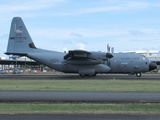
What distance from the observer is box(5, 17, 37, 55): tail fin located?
38006mm

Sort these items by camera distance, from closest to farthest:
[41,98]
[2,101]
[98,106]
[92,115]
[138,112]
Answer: [92,115]
[138,112]
[98,106]
[2,101]
[41,98]

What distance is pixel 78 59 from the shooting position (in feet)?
118

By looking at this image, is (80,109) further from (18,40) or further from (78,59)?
(18,40)

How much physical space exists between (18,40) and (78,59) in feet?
28.4

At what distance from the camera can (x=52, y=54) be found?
124 feet

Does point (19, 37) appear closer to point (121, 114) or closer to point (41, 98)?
point (41, 98)

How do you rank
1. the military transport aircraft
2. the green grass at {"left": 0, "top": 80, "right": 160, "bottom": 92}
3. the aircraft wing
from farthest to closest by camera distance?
the military transport aircraft, the aircraft wing, the green grass at {"left": 0, "top": 80, "right": 160, "bottom": 92}

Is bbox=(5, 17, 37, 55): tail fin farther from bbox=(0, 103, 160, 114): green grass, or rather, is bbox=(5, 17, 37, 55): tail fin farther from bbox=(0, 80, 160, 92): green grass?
bbox=(0, 103, 160, 114): green grass

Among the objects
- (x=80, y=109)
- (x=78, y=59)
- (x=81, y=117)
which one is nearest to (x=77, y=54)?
(x=78, y=59)

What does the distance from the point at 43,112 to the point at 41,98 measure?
415 cm

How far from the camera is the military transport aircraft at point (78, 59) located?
3553 centimetres

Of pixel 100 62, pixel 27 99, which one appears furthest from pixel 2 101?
pixel 100 62

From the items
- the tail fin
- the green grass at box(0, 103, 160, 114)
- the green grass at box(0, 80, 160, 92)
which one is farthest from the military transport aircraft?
the green grass at box(0, 103, 160, 114)

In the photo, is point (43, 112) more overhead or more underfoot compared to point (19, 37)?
more underfoot
